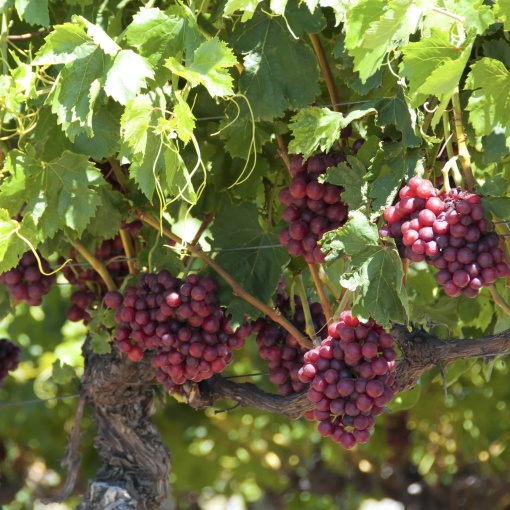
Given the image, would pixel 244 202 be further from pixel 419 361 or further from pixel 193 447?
pixel 193 447

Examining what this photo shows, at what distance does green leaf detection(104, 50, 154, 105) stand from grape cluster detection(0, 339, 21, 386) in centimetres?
126

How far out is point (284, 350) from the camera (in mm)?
2232

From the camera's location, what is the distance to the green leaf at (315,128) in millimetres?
1885

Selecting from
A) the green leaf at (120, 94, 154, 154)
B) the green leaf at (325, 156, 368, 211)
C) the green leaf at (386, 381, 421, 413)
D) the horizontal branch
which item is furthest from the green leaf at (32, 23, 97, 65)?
the green leaf at (386, 381, 421, 413)

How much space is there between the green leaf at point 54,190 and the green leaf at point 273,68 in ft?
1.24

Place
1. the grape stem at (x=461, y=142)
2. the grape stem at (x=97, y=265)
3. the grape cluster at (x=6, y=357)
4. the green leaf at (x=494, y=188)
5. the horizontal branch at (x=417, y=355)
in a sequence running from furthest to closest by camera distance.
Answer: the grape cluster at (x=6, y=357) < the grape stem at (x=97, y=265) < the horizontal branch at (x=417, y=355) < the grape stem at (x=461, y=142) < the green leaf at (x=494, y=188)

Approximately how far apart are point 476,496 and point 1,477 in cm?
248

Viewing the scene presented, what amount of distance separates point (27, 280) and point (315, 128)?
0.90 m

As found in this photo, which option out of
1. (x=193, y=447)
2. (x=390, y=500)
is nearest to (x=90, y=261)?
(x=193, y=447)

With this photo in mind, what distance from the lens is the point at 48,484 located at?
17.1ft

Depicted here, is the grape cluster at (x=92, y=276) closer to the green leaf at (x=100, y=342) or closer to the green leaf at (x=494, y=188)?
the green leaf at (x=100, y=342)

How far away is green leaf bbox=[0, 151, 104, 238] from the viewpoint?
202 centimetres

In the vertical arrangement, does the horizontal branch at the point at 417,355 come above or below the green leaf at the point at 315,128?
below

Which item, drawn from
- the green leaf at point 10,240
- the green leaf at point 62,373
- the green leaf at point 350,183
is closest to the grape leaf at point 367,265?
the green leaf at point 350,183
